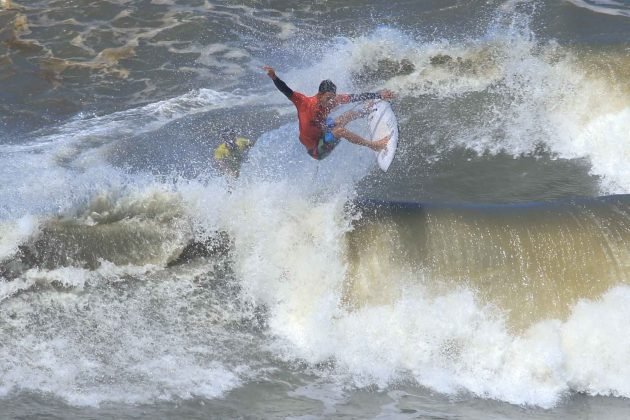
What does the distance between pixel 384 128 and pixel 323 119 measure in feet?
2.99

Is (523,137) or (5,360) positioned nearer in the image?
(5,360)

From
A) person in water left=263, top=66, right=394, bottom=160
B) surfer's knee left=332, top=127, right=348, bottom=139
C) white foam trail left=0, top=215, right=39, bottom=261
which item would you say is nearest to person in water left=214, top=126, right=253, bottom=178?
person in water left=263, top=66, right=394, bottom=160

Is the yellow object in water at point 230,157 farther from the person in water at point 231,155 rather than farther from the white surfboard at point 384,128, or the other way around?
the white surfboard at point 384,128

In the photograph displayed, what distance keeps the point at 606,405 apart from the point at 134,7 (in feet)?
40.0

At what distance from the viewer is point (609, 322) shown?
746 cm

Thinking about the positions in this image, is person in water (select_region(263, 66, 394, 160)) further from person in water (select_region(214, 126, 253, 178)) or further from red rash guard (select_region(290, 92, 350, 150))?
person in water (select_region(214, 126, 253, 178))

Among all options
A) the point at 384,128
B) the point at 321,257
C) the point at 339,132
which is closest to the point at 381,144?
Answer: the point at 384,128

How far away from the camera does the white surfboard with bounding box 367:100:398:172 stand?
9406 millimetres

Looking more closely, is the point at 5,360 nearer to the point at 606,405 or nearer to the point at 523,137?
the point at 606,405

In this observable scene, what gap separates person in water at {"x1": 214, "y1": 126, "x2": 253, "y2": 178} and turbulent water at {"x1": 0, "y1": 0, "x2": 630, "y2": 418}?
122 millimetres

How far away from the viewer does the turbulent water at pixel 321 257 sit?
6672mm

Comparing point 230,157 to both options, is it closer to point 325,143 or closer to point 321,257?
point 325,143

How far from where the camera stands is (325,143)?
9227 mm

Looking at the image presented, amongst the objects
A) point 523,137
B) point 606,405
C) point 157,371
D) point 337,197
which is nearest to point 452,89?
point 523,137
